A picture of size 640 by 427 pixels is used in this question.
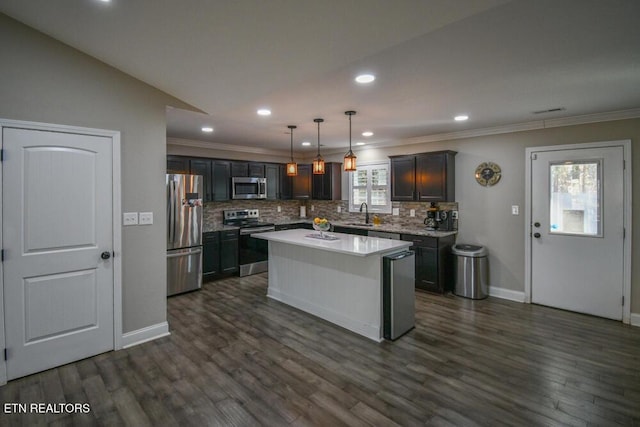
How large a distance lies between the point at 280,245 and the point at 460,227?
2.90 metres

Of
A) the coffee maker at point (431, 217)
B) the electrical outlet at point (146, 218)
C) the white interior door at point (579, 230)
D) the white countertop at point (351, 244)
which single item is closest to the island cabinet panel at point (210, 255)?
the white countertop at point (351, 244)

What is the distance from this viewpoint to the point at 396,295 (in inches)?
131

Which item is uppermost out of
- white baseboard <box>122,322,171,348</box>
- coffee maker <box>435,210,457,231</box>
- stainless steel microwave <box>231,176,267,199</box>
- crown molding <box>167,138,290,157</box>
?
crown molding <box>167,138,290,157</box>

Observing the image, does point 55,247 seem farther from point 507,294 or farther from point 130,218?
point 507,294

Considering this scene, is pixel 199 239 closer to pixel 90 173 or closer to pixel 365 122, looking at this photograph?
pixel 90 173

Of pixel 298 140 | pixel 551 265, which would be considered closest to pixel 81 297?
pixel 298 140

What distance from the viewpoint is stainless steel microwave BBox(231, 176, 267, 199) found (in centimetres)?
615

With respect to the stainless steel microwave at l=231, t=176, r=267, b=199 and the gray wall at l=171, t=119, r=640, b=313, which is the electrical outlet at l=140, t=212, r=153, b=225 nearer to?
the stainless steel microwave at l=231, t=176, r=267, b=199

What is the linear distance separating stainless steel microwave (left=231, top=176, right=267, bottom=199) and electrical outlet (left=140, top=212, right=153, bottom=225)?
286 cm

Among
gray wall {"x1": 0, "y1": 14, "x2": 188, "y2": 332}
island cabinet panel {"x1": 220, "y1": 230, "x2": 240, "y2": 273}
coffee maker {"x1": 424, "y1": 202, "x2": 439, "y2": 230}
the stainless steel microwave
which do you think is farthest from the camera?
the stainless steel microwave

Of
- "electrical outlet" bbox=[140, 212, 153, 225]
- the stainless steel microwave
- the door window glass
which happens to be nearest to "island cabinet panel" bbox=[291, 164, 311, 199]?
the stainless steel microwave

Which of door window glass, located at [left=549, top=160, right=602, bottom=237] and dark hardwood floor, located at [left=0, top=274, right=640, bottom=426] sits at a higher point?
door window glass, located at [left=549, top=160, right=602, bottom=237]

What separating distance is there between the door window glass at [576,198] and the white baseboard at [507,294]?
3.28 ft

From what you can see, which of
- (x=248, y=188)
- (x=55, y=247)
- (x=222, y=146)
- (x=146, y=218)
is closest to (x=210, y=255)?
(x=248, y=188)
